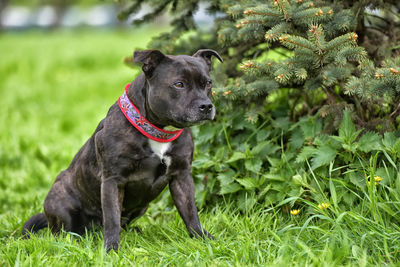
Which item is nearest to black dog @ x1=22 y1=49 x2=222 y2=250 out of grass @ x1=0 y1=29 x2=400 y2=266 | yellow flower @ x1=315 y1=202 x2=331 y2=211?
grass @ x1=0 y1=29 x2=400 y2=266

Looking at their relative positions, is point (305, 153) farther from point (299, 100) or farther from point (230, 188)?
point (299, 100)

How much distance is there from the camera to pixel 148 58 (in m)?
3.04

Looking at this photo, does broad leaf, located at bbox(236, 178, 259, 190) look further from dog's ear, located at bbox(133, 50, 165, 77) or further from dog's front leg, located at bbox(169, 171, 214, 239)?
dog's ear, located at bbox(133, 50, 165, 77)

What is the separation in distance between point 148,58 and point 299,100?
171 centimetres

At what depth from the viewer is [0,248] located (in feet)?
10.1

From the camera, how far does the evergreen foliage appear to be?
3.11 meters

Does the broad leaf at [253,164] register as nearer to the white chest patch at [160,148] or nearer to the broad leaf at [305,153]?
the broad leaf at [305,153]

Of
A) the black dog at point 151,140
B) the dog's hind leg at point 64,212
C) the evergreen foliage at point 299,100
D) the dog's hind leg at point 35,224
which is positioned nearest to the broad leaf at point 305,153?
the evergreen foliage at point 299,100

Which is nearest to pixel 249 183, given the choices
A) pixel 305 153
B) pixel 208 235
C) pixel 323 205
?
pixel 305 153

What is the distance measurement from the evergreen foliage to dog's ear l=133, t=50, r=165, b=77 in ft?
1.96

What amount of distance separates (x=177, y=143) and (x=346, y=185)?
1213 millimetres

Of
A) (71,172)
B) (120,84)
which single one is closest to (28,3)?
(120,84)

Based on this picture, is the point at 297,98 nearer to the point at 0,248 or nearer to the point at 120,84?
the point at 0,248

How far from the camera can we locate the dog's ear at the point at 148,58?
299 centimetres
